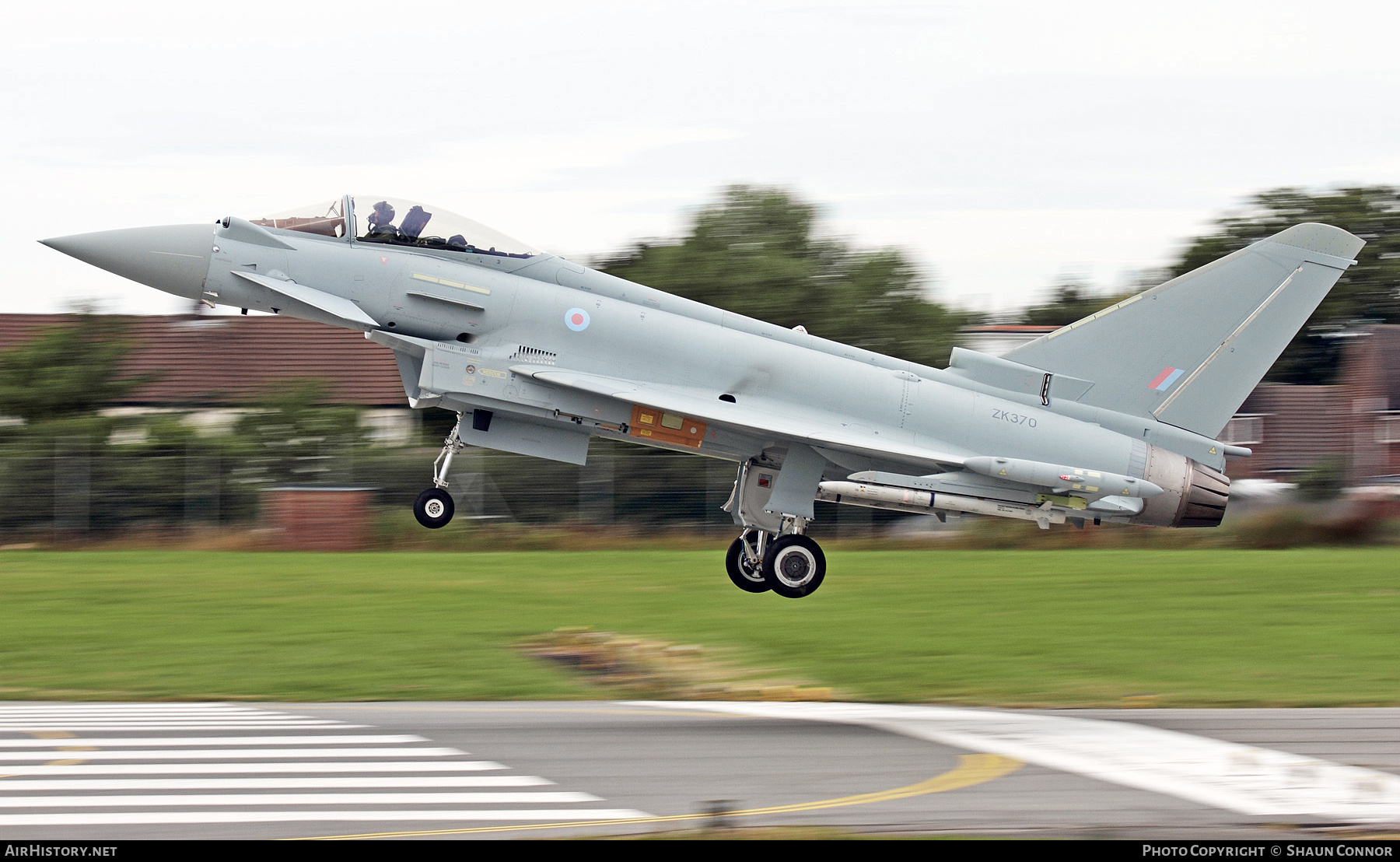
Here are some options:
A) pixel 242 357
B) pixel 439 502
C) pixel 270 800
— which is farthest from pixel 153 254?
pixel 242 357

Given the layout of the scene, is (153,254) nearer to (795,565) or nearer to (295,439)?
(795,565)

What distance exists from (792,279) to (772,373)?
18201 mm

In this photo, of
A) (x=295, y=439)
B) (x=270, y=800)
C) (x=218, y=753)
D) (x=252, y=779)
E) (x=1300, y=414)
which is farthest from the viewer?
(x=1300, y=414)

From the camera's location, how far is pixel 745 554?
56.1ft

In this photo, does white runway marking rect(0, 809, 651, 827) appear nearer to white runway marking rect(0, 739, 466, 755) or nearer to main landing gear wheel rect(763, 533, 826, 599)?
white runway marking rect(0, 739, 466, 755)

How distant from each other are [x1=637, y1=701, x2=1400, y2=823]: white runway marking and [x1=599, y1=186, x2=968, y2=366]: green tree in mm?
20216

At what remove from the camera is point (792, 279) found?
1330 inches

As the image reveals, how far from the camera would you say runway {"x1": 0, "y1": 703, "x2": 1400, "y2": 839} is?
8.63 m

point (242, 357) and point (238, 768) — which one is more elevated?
point (242, 357)

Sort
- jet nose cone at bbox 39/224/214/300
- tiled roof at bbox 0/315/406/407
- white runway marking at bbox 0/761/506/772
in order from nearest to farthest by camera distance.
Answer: white runway marking at bbox 0/761/506/772, jet nose cone at bbox 39/224/214/300, tiled roof at bbox 0/315/406/407

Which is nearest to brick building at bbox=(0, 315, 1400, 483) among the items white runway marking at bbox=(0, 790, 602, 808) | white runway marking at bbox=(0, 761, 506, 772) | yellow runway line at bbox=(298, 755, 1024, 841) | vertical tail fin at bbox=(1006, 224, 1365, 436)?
vertical tail fin at bbox=(1006, 224, 1365, 436)

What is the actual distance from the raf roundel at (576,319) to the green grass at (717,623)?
4.05 m

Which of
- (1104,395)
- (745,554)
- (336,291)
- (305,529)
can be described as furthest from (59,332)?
(1104,395)

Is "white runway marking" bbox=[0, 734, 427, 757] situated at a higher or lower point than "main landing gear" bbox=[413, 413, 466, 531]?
lower
